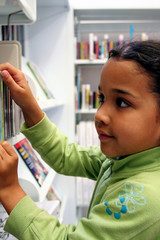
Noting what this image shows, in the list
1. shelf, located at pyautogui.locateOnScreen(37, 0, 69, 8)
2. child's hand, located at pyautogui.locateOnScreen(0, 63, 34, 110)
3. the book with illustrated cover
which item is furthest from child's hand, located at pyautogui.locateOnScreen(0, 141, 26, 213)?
shelf, located at pyautogui.locateOnScreen(37, 0, 69, 8)

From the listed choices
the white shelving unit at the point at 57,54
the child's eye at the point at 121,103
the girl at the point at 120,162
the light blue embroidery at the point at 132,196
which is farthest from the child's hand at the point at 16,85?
the white shelving unit at the point at 57,54

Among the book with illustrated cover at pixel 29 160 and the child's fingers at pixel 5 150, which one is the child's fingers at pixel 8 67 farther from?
the book with illustrated cover at pixel 29 160

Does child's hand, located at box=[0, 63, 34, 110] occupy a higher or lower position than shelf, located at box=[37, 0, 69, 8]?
lower

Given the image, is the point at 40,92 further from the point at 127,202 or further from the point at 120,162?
the point at 127,202

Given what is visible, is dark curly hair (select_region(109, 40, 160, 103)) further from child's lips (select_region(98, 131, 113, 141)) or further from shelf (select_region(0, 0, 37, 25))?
shelf (select_region(0, 0, 37, 25))

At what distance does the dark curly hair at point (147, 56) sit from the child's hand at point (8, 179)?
38 centimetres

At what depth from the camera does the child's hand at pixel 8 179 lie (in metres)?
0.54

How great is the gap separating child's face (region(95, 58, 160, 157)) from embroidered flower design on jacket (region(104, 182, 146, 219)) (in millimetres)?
112

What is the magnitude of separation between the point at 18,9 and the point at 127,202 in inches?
23.0

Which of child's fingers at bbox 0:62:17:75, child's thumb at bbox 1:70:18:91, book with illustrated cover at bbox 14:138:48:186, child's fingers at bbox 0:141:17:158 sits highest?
child's fingers at bbox 0:62:17:75

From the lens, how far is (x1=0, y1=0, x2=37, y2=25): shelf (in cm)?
59

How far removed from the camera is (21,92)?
0.66 m

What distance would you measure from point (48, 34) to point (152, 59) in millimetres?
1473

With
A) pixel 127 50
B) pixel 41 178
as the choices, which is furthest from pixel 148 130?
pixel 41 178
